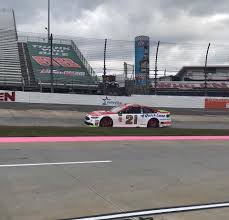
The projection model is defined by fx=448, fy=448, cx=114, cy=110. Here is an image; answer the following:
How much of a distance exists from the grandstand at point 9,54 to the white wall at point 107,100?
5816 mm

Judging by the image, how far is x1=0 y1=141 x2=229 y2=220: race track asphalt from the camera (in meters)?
6.28

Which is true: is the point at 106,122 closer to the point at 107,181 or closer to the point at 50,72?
the point at 107,181

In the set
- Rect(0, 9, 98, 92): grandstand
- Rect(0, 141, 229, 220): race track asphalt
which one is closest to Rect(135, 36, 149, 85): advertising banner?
Rect(0, 9, 98, 92): grandstand

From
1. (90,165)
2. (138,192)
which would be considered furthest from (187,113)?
(138,192)

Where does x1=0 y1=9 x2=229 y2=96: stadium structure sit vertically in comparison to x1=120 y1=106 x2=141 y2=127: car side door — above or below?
above

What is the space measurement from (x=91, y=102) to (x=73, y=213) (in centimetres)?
2925

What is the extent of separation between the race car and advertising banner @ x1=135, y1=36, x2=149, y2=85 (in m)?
13.7

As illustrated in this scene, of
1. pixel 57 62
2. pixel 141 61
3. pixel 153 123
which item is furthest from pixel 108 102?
pixel 57 62

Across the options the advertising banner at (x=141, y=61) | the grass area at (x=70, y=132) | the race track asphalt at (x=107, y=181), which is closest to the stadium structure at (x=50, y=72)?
the advertising banner at (x=141, y=61)

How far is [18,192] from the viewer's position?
7.12 m

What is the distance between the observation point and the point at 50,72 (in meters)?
38.0

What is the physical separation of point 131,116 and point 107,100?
13.0 meters

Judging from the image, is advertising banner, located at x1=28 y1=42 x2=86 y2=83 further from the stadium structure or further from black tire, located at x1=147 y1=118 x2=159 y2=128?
black tire, located at x1=147 y1=118 x2=159 y2=128

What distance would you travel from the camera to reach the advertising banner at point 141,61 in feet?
123
